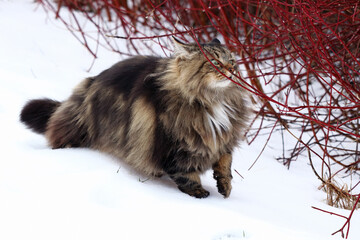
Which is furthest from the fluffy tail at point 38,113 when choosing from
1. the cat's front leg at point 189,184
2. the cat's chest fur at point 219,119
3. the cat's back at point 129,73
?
the cat's chest fur at point 219,119

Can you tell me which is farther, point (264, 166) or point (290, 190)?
point (264, 166)

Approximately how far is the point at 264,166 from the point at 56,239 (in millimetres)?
2714

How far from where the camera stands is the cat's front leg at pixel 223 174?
10.4 feet

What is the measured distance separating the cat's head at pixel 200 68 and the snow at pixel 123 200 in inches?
27.8

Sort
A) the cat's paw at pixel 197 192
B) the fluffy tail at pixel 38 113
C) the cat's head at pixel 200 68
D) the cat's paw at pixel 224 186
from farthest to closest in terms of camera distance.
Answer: the fluffy tail at pixel 38 113 → the cat's paw at pixel 224 186 → the cat's paw at pixel 197 192 → the cat's head at pixel 200 68

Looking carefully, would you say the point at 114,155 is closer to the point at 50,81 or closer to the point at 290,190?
the point at 290,190

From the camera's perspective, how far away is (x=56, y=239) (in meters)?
2.15

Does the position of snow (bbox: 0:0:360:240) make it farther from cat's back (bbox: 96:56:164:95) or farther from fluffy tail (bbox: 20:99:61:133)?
cat's back (bbox: 96:56:164:95)

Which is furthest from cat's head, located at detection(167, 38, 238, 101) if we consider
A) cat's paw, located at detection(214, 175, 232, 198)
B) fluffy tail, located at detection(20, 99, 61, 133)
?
fluffy tail, located at detection(20, 99, 61, 133)

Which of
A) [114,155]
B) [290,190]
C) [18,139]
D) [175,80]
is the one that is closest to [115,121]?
[114,155]

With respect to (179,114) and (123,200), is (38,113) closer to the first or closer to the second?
(179,114)

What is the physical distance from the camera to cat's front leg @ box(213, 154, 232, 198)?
316 cm

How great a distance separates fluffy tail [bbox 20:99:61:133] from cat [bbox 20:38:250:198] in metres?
0.67

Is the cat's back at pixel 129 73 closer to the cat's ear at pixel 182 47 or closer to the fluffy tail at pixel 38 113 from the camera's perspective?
the cat's ear at pixel 182 47
